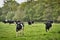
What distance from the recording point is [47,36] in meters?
3.52

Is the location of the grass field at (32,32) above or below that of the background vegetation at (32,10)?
below

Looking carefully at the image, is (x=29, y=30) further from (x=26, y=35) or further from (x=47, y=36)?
(x=47, y=36)

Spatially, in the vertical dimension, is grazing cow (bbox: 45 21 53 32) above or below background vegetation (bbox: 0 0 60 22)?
below

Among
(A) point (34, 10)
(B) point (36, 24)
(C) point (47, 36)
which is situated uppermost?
(A) point (34, 10)

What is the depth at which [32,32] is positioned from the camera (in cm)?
359

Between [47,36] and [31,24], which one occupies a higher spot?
[31,24]

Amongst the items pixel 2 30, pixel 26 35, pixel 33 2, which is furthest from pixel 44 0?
pixel 2 30

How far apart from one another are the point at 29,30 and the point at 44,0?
2.12 ft

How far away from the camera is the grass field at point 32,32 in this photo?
3535 mm

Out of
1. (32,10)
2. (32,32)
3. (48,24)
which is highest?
(32,10)

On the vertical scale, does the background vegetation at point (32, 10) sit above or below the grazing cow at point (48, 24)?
above

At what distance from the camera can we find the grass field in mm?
3535

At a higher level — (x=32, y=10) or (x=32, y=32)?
(x=32, y=10)

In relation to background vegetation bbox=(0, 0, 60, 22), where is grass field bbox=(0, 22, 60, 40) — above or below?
below
